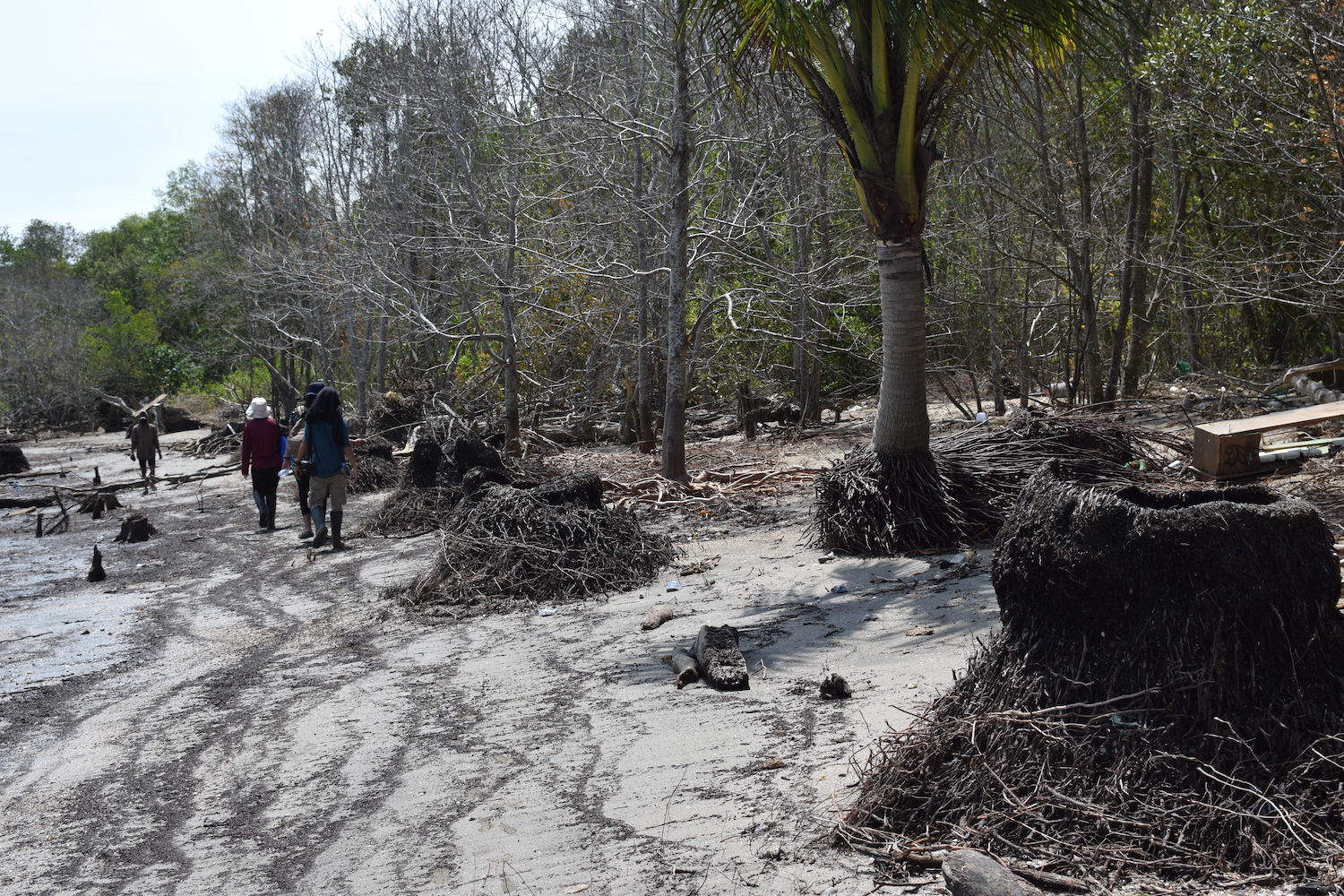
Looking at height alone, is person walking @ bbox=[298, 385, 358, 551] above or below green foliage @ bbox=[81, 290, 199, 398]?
below

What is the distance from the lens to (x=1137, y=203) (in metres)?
15.2

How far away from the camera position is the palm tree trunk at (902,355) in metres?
8.75

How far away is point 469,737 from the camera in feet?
18.6

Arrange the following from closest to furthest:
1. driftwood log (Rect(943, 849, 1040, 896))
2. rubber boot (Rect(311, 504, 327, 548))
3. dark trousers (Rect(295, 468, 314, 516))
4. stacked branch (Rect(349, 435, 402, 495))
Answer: driftwood log (Rect(943, 849, 1040, 896)) → rubber boot (Rect(311, 504, 327, 548)) → dark trousers (Rect(295, 468, 314, 516)) → stacked branch (Rect(349, 435, 402, 495))

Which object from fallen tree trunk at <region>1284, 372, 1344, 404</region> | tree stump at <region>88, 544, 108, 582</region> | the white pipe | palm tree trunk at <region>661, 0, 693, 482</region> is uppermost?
palm tree trunk at <region>661, 0, 693, 482</region>

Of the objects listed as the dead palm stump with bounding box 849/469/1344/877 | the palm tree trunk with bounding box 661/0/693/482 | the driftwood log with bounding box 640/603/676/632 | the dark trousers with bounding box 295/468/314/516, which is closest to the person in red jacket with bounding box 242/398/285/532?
the dark trousers with bounding box 295/468/314/516

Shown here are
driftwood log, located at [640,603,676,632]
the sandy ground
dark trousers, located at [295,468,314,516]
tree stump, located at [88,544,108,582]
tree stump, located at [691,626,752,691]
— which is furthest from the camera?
dark trousers, located at [295,468,314,516]

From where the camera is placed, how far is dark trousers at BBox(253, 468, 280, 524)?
47.4ft

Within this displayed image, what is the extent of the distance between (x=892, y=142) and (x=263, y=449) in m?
9.32

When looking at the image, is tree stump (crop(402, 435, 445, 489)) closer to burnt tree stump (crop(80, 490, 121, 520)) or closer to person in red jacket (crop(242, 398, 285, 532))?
person in red jacket (crop(242, 398, 285, 532))

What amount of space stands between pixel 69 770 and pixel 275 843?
2.04m

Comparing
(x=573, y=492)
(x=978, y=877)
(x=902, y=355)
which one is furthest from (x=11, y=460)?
(x=978, y=877)

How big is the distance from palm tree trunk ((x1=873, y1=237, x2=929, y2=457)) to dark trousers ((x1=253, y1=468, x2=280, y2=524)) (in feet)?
29.1

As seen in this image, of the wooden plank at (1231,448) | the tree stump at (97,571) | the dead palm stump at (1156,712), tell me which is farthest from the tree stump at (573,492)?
the dead palm stump at (1156,712)
